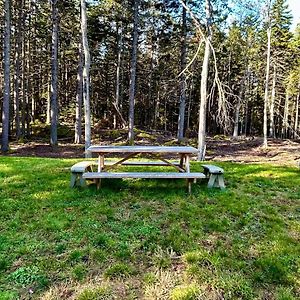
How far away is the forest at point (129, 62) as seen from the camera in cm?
1677

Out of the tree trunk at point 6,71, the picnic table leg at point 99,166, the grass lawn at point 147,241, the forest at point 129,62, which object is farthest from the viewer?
the forest at point 129,62

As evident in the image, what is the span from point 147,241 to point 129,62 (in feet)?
79.2

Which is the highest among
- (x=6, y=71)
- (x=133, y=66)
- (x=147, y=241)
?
(x=133, y=66)

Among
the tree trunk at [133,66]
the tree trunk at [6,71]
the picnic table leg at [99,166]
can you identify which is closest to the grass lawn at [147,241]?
the picnic table leg at [99,166]

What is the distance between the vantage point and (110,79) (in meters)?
27.1

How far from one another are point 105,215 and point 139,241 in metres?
0.85

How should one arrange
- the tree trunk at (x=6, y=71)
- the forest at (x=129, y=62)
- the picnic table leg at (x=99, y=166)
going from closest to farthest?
the picnic table leg at (x=99, y=166)
the tree trunk at (x=6, y=71)
the forest at (x=129, y=62)

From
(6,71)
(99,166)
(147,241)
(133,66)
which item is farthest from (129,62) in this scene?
(147,241)

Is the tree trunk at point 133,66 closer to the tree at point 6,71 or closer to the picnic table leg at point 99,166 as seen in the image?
the tree at point 6,71

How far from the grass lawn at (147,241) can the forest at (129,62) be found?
21.9 ft

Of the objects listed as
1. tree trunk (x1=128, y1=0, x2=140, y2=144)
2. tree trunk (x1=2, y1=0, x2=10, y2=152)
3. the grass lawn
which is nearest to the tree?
tree trunk (x1=2, y1=0, x2=10, y2=152)

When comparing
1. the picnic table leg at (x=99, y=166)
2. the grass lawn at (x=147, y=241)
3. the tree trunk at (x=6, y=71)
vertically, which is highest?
the tree trunk at (x=6, y=71)

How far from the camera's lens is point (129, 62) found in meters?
26.5

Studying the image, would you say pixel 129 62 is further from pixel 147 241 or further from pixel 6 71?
pixel 147 241
